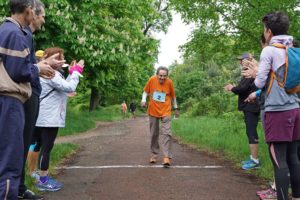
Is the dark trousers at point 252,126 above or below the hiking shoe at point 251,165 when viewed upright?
above

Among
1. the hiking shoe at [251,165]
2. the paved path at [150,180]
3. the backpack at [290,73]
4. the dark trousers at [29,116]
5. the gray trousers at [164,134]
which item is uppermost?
the backpack at [290,73]

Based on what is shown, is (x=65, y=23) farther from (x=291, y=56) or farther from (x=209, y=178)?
(x=291, y=56)

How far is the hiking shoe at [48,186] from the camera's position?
6498mm

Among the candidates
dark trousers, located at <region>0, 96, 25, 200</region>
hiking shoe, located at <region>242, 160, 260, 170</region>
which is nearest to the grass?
hiking shoe, located at <region>242, 160, 260, 170</region>

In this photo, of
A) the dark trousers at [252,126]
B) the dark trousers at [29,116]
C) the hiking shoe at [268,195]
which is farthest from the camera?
the dark trousers at [252,126]

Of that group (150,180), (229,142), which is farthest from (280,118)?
(229,142)

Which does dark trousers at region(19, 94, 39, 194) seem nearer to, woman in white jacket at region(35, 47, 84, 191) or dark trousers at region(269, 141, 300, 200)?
woman in white jacket at region(35, 47, 84, 191)

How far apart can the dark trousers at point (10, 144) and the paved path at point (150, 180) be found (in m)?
1.97

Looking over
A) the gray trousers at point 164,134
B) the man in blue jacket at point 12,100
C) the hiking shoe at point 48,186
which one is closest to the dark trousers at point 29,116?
the man in blue jacket at point 12,100

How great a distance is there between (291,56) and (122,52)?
10.1 metres

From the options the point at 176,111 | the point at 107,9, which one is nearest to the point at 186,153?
the point at 176,111

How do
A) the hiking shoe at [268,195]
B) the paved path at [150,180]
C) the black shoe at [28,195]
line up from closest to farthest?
1. the black shoe at [28,195]
2. the hiking shoe at [268,195]
3. the paved path at [150,180]

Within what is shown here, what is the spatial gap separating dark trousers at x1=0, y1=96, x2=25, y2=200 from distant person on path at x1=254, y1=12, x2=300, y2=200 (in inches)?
107

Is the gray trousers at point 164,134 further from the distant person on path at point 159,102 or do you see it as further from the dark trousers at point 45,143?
the dark trousers at point 45,143
